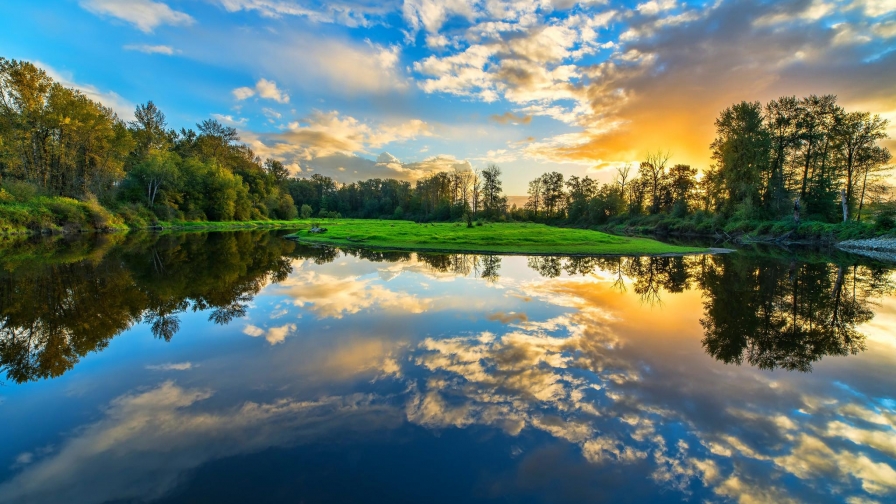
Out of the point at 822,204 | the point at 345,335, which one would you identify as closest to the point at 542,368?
the point at 345,335

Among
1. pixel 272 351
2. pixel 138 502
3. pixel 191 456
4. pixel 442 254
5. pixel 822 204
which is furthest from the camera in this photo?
pixel 822 204

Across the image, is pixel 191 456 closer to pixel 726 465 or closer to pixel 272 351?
pixel 272 351

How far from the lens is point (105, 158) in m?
51.4

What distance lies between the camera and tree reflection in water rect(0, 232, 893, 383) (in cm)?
867

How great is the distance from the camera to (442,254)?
28203 millimetres

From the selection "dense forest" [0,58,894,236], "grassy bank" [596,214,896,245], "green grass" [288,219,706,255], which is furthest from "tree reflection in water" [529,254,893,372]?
"dense forest" [0,58,894,236]

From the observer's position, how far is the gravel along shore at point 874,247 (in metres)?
28.5

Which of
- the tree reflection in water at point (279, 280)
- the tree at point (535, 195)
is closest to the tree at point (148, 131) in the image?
the tree reflection in water at point (279, 280)

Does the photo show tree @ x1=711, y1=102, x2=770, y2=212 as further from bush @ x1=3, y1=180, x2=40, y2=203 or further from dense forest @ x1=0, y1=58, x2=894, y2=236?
bush @ x1=3, y1=180, x2=40, y2=203

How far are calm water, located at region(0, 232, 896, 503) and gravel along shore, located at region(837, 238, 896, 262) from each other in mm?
24095

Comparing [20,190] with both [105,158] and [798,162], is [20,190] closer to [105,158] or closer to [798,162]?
[105,158]

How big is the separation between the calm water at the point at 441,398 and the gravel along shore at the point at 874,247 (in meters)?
24.1

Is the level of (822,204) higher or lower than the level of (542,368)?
higher

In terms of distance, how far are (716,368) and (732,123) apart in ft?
190
